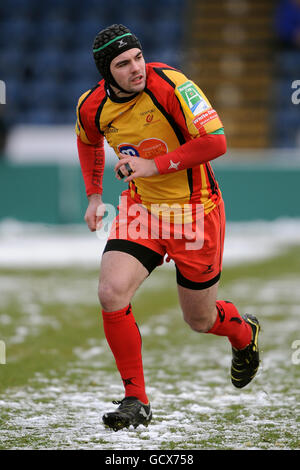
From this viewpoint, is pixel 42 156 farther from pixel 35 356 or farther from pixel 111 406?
pixel 111 406

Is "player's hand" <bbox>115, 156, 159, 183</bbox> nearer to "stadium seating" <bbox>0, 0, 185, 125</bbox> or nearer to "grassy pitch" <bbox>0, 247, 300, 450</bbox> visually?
"grassy pitch" <bbox>0, 247, 300, 450</bbox>

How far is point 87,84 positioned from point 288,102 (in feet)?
15.0

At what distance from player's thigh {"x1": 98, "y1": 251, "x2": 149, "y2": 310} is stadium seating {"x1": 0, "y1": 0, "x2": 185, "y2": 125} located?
1328 centimetres

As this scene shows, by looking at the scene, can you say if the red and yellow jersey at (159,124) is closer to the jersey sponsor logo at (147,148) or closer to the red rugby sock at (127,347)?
the jersey sponsor logo at (147,148)

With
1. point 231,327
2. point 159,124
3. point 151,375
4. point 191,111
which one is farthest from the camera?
point 151,375

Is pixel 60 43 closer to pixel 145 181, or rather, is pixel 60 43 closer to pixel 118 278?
pixel 145 181

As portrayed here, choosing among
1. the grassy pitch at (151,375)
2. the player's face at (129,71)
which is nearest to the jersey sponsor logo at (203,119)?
the player's face at (129,71)

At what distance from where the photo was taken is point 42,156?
13688 millimetres

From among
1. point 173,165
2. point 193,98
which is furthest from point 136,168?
point 193,98

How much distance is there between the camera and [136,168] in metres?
3.68

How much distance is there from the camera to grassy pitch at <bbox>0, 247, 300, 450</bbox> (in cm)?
351

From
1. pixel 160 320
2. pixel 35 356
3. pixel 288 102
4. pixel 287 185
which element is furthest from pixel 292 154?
pixel 35 356

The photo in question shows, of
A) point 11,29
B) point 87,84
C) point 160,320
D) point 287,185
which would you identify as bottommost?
point 160,320

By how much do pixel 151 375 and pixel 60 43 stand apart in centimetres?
1437
